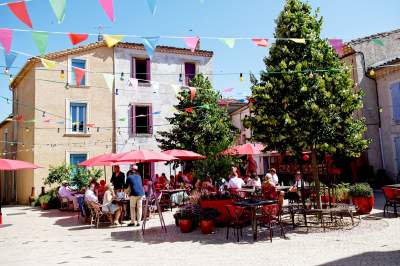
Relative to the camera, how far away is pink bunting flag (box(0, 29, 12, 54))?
231 inches

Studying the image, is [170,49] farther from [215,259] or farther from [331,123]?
[215,259]

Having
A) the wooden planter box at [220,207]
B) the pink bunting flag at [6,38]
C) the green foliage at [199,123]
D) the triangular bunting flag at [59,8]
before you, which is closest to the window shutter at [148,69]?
the green foliage at [199,123]

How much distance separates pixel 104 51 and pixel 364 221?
16.2m

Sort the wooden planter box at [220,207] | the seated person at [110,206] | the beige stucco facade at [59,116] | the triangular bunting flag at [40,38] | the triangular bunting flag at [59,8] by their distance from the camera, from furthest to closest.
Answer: the beige stucco facade at [59,116]
the seated person at [110,206]
the wooden planter box at [220,207]
the triangular bunting flag at [40,38]
the triangular bunting flag at [59,8]

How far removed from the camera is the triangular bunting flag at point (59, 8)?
5.25 m

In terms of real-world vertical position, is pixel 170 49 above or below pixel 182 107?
above

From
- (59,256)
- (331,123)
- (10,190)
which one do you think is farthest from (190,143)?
(10,190)

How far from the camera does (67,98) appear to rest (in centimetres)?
1894

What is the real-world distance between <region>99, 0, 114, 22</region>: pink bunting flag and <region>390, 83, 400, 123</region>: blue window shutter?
1583 cm

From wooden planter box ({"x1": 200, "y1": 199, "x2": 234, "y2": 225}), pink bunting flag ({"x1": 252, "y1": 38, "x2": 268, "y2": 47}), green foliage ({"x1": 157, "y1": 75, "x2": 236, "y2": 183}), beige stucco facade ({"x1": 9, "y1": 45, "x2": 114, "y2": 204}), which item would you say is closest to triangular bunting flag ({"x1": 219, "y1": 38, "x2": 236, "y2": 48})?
pink bunting flag ({"x1": 252, "y1": 38, "x2": 268, "y2": 47})

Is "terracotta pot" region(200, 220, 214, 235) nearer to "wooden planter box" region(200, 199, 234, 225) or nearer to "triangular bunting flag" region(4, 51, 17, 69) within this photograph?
"wooden planter box" region(200, 199, 234, 225)

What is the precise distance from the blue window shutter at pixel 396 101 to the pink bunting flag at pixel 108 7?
15.8 metres

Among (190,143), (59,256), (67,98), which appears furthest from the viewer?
(67,98)

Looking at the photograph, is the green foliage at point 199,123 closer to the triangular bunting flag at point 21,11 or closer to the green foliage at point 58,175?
the green foliage at point 58,175
